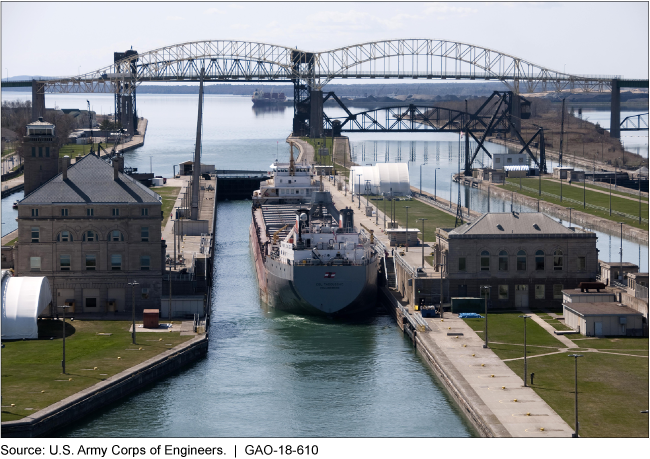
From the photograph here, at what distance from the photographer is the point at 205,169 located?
16925cm

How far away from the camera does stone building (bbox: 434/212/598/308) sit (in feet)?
214

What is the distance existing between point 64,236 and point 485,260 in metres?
28.3

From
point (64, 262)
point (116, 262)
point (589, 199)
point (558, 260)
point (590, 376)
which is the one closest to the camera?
point (590, 376)

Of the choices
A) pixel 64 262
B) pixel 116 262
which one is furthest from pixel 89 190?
pixel 116 262

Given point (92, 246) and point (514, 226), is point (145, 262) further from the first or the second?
point (514, 226)

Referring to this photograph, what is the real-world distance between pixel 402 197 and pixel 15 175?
182 feet

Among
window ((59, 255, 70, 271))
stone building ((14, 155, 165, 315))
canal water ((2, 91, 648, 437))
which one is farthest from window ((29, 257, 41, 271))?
canal water ((2, 91, 648, 437))

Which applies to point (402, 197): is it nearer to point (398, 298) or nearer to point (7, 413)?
point (398, 298)

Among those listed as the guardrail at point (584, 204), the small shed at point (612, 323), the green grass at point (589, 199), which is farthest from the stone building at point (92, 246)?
the guardrail at point (584, 204)

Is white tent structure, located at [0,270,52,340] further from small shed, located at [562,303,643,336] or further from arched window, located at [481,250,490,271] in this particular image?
small shed, located at [562,303,643,336]

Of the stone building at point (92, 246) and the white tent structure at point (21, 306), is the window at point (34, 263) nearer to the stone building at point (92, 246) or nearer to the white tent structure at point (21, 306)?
the stone building at point (92, 246)

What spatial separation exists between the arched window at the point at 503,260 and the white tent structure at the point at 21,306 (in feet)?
98.7

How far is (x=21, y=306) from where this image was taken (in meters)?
53.9
